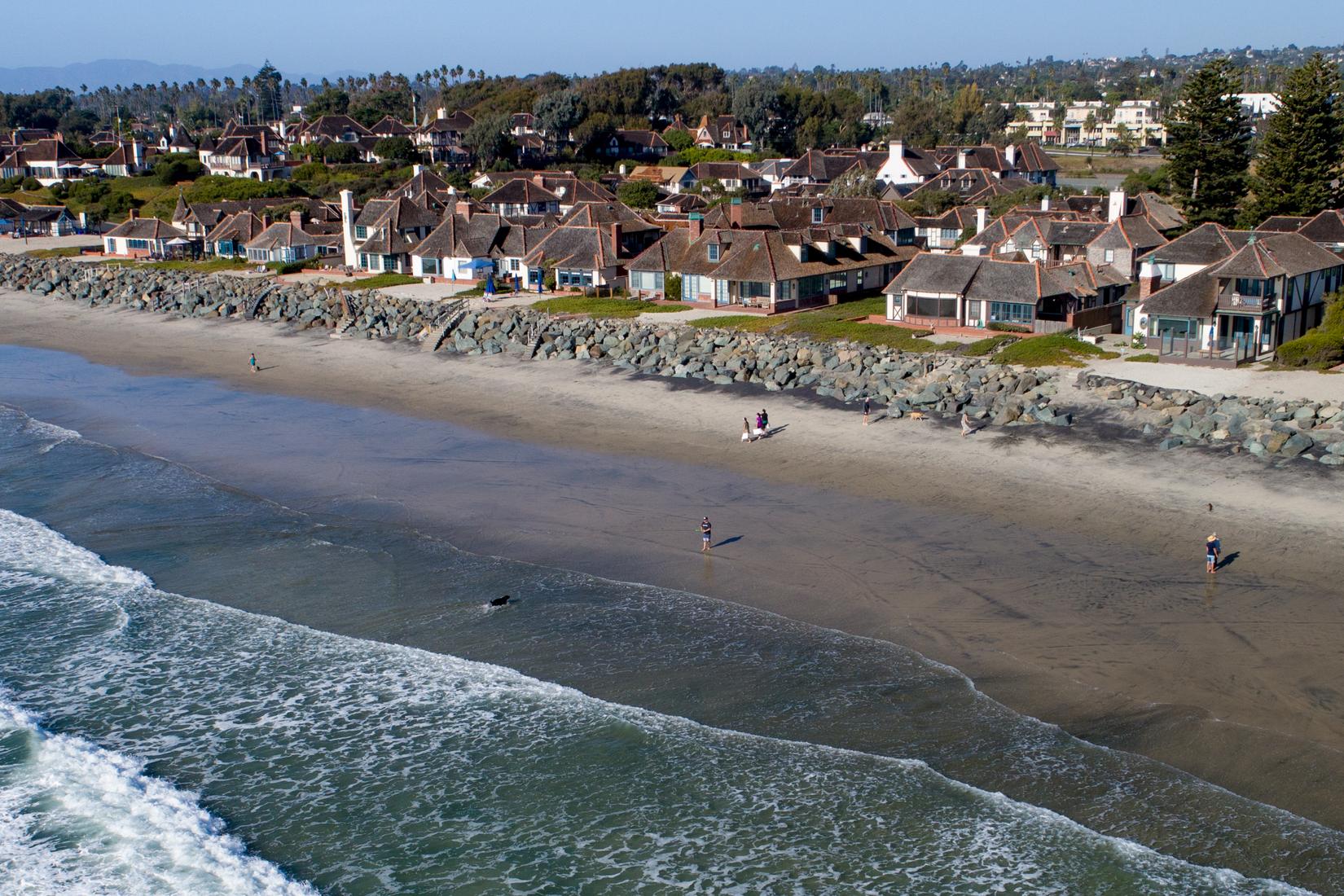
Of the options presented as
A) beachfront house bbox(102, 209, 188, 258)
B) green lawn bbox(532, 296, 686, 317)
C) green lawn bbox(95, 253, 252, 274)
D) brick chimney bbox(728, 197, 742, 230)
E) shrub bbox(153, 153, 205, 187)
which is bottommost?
green lawn bbox(532, 296, 686, 317)

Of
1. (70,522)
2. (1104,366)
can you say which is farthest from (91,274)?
(1104,366)

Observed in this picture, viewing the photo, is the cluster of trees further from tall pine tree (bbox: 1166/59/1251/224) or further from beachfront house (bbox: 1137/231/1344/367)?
beachfront house (bbox: 1137/231/1344/367)

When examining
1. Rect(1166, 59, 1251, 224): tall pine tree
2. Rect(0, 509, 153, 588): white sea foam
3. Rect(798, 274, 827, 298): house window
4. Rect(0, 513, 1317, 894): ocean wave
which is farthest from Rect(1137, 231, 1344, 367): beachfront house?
Rect(0, 509, 153, 588): white sea foam

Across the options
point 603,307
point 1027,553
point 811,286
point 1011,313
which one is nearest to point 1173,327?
point 1011,313

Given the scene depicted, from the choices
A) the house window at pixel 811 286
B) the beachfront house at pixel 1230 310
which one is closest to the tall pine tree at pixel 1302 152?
the beachfront house at pixel 1230 310

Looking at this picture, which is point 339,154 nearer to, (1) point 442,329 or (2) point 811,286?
(1) point 442,329

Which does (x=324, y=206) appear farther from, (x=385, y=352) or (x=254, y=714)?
(x=254, y=714)

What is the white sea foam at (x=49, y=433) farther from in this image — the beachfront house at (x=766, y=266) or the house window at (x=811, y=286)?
the house window at (x=811, y=286)
